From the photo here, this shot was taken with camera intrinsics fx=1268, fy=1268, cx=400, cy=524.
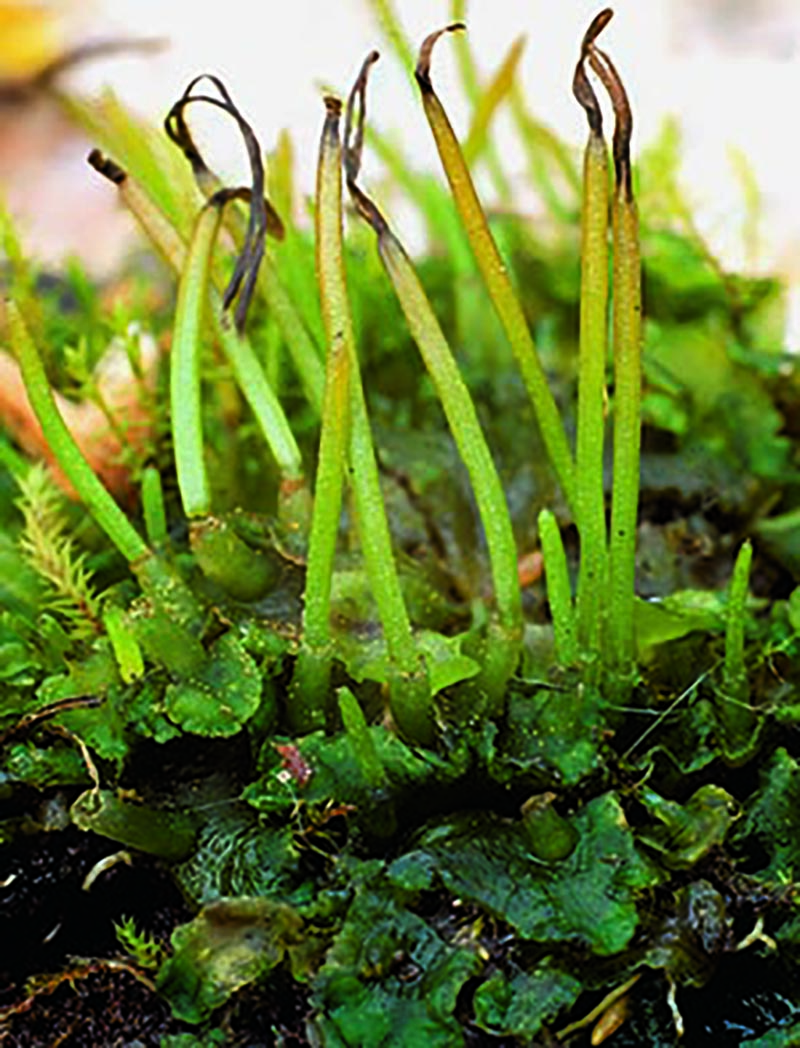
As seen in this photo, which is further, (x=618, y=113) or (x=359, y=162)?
(x=359, y=162)

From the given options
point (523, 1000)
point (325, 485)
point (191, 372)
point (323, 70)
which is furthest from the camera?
point (323, 70)

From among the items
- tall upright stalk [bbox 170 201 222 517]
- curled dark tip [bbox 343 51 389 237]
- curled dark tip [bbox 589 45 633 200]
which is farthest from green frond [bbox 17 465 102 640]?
curled dark tip [bbox 589 45 633 200]

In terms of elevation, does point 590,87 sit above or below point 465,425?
above

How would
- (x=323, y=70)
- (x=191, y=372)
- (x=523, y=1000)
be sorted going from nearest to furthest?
(x=523, y=1000), (x=191, y=372), (x=323, y=70)

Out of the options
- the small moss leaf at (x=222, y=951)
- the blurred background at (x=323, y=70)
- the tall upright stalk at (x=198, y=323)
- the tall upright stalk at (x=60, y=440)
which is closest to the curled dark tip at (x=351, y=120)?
the tall upright stalk at (x=198, y=323)

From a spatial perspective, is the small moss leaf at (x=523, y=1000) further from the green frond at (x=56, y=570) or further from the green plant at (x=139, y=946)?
the green frond at (x=56, y=570)

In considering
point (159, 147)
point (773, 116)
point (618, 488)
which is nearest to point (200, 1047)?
point (618, 488)

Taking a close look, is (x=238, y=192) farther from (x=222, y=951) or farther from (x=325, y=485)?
(x=222, y=951)

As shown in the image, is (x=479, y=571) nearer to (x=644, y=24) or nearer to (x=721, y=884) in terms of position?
(x=721, y=884)

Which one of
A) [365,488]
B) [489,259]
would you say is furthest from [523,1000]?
Answer: [489,259]
